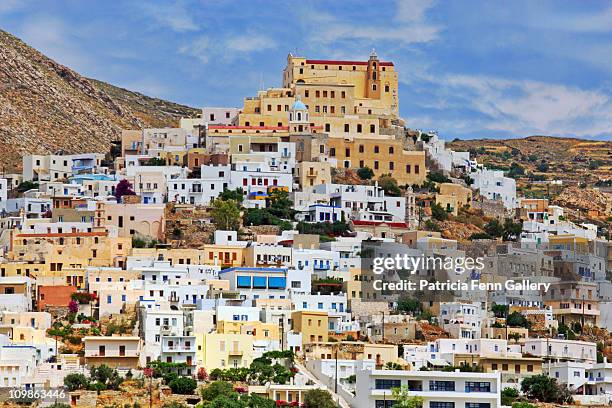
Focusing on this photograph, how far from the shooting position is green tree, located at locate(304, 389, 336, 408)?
52.4 meters

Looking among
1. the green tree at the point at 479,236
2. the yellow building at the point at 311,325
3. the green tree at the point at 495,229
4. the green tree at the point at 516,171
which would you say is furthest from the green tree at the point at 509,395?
the green tree at the point at 516,171

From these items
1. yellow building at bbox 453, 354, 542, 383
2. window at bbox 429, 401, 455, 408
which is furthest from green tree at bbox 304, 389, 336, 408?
yellow building at bbox 453, 354, 542, 383

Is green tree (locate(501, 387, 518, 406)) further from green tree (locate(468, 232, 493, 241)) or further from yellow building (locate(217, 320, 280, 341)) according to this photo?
green tree (locate(468, 232, 493, 241))

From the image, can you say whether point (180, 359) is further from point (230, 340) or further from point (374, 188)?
point (374, 188)

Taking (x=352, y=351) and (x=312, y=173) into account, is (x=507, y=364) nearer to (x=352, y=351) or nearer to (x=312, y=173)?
(x=352, y=351)

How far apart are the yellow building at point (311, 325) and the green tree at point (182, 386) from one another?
7646mm

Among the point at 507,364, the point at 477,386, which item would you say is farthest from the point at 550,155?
the point at 477,386

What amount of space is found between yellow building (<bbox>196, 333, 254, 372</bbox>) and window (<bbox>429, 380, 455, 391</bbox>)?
6.58 metres

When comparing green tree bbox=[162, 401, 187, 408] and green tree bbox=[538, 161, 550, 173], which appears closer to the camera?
green tree bbox=[162, 401, 187, 408]

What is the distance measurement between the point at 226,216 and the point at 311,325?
13.6 meters

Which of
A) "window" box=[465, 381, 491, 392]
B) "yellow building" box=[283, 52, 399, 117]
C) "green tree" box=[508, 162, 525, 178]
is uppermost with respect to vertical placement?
"yellow building" box=[283, 52, 399, 117]

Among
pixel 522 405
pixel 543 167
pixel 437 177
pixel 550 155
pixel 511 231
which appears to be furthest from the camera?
pixel 550 155

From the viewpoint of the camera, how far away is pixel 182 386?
5419 centimetres

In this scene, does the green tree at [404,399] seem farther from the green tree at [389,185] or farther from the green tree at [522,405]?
the green tree at [389,185]
